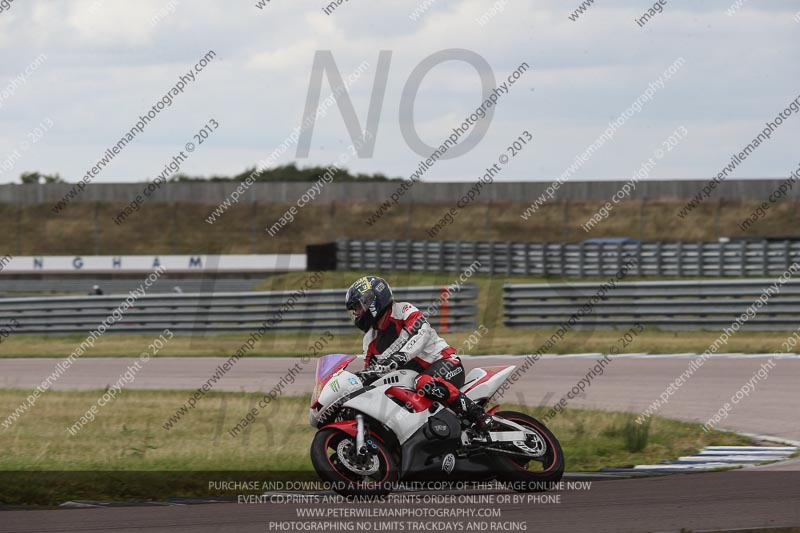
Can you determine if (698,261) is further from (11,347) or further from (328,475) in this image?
(328,475)

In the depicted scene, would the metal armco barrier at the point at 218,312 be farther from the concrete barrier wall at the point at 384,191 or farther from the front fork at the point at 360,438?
the concrete barrier wall at the point at 384,191

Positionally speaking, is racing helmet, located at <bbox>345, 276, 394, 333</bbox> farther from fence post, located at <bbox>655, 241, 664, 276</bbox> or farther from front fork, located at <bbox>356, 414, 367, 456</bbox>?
fence post, located at <bbox>655, 241, 664, 276</bbox>

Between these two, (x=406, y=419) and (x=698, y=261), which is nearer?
(x=406, y=419)

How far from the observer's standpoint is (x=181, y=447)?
36.9 ft

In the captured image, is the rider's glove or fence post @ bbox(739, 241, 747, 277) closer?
the rider's glove

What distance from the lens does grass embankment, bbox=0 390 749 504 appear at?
914 cm

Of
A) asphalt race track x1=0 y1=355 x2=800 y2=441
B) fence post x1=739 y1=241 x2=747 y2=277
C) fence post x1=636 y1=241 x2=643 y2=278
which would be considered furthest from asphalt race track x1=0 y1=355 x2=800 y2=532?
fence post x1=636 y1=241 x2=643 y2=278

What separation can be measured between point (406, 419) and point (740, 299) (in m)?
16.4

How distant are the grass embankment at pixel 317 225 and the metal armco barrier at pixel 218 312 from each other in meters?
27.2

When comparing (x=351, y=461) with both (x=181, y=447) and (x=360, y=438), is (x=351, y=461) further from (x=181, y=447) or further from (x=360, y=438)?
(x=181, y=447)

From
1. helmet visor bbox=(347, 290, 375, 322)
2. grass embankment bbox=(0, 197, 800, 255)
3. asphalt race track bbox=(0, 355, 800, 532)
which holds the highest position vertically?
grass embankment bbox=(0, 197, 800, 255)

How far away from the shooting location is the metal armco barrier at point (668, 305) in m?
21.4

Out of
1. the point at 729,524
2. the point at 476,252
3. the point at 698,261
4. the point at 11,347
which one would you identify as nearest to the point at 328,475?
the point at 729,524

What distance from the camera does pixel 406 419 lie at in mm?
8094
